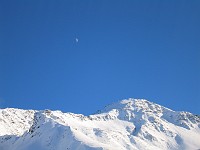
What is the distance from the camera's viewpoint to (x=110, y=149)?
652ft

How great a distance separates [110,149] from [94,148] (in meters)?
7.40

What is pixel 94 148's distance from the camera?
198m
